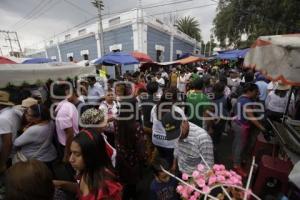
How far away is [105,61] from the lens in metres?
8.53

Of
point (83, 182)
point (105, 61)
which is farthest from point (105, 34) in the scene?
point (83, 182)

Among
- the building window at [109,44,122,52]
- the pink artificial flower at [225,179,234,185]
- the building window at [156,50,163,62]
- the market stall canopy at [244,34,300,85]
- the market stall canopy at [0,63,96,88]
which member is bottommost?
the pink artificial flower at [225,179,234,185]

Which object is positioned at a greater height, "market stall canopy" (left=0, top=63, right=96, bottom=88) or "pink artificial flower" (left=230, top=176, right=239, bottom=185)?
"market stall canopy" (left=0, top=63, right=96, bottom=88)

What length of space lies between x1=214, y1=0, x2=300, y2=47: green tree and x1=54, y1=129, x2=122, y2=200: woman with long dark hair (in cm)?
1669

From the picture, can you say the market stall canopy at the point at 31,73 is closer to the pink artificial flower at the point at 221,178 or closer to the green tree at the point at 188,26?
the pink artificial flower at the point at 221,178

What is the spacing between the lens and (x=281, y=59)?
227 centimetres

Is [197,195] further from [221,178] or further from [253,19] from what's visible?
[253,19]

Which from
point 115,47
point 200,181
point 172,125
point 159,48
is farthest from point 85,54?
point 200,181

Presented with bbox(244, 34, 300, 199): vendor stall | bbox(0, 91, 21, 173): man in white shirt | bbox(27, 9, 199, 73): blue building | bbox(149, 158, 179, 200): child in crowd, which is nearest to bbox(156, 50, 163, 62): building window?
bbox(27, 9, 199, 73): blue building

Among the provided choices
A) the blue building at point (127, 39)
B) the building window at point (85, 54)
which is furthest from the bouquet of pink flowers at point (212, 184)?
the building window at point (85, 54)

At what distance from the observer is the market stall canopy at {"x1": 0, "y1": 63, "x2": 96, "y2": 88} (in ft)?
14.5

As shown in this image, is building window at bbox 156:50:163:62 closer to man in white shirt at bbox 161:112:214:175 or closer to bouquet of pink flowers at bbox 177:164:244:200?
man in white shirt at bbox 161:112:214:175

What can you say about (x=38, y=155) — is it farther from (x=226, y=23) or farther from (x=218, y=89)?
(x=226, y=23)

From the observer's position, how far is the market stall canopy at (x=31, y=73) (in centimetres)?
441
